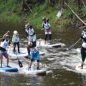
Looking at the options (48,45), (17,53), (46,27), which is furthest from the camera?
(46,27)

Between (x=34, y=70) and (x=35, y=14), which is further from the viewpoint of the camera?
(x=35, y=14)

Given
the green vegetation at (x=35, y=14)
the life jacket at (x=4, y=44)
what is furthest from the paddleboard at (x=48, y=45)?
the green vegetation at (x=35, y=14)

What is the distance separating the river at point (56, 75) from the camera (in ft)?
57.7

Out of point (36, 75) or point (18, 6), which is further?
point (18, 6)

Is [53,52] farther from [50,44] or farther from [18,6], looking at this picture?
[18,6]

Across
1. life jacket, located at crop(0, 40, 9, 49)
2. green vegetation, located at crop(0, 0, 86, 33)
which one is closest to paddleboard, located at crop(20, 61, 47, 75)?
life jacket, located at crop(0, 40, 9, 49)

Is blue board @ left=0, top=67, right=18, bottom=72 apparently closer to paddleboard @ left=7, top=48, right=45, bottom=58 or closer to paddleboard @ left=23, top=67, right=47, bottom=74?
paddleboard @ left=23, top=67, right=47, bottom=74

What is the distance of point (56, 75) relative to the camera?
19.2 metres

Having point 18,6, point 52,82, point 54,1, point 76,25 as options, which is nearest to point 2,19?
point 18,6

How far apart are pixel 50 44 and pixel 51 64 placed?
24.0 feet

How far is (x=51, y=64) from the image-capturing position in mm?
21656

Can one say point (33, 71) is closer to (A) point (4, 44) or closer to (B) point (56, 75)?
(B) point (56, 75)

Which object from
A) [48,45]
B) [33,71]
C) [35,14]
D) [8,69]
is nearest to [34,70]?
[33,71]

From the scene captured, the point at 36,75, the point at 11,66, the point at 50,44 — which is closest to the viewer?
the point at 36,75
